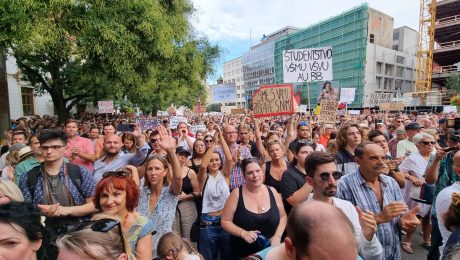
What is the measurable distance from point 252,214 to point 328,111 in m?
5.41

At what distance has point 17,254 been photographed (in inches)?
62.9

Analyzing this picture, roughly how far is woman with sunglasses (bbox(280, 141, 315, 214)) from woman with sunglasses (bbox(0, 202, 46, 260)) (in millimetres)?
2156

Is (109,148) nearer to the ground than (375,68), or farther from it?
nearer to the ground

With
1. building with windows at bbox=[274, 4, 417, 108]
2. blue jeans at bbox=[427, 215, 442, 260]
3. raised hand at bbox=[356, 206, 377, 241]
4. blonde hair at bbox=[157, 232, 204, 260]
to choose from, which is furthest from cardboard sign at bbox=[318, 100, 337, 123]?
building with windows at bbox=[274, 4, 417, 108]

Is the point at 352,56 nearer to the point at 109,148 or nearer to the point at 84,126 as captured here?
the point at 84,126

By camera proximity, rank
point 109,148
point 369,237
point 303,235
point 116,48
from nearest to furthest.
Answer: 1. point 303,235
2. point 369,237
3. point 109,148
4. point 116,48

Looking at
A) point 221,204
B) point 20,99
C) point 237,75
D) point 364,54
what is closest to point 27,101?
point 20,99

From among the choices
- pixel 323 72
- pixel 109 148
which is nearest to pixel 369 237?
pixel 109 148

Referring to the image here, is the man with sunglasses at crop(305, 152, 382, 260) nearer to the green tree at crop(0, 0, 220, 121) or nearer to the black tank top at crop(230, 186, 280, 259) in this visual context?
the black tank top at crop(230, 186, 280, 259)

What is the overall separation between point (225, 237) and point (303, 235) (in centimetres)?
224

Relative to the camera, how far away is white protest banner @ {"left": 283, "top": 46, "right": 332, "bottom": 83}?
7.29 metres

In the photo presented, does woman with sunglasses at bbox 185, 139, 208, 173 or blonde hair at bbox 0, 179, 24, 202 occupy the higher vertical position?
blonde hair at bbox 0, 179, 24, 202

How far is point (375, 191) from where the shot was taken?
260 centimetres

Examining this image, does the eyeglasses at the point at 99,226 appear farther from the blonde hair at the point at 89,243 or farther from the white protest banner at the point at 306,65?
the white protest banner at the point at 306,65
